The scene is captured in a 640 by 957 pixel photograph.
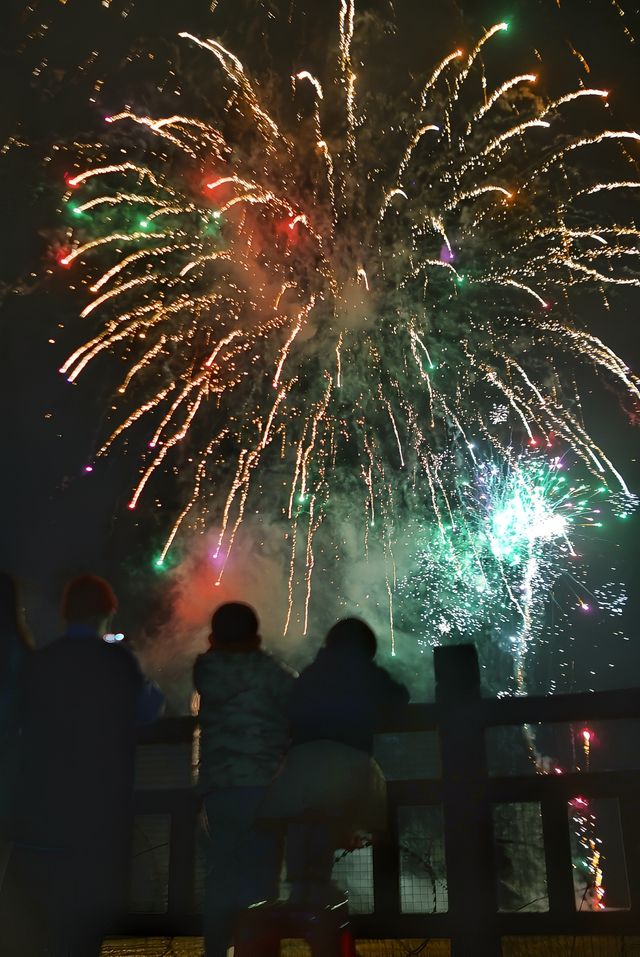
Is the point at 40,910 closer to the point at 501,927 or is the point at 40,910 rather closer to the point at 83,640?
the point at 83,640

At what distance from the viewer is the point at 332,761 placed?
12.1ft

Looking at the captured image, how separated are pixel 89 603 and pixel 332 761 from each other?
1.41 metres

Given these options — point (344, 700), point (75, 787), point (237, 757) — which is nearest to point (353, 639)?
point (344, 700)

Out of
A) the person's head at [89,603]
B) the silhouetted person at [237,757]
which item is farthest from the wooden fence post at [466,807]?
the person's head at [89,603]

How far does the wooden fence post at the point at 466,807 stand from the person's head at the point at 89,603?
1.68 meters

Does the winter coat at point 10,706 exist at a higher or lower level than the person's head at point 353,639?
lower

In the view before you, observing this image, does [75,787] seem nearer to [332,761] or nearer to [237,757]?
[237,757]

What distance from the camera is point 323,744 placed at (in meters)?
3.76

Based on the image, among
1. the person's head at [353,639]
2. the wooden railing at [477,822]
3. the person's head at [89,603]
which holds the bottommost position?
the wooden railing at [477,822]

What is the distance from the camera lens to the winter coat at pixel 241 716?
3939 mm

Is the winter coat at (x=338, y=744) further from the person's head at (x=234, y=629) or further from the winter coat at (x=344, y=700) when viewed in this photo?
the person's head at (x=234, y=629)

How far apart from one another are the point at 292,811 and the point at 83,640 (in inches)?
50.1

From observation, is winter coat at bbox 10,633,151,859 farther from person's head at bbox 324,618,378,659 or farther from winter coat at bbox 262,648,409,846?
person's head at bbox 324,618,378,659

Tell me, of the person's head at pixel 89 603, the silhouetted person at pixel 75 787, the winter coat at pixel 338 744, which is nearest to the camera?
the silhouetted person at pixel 75 787
